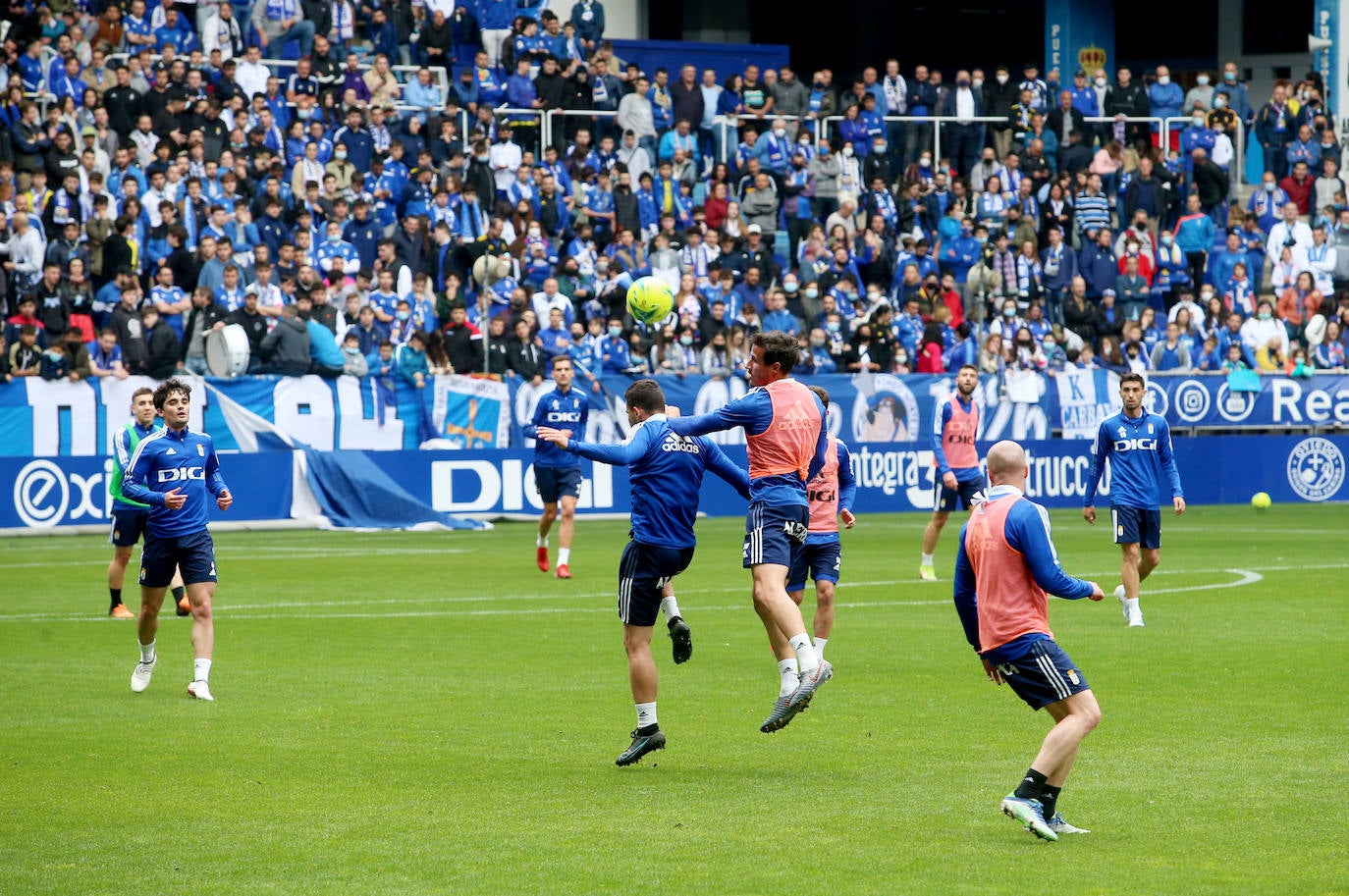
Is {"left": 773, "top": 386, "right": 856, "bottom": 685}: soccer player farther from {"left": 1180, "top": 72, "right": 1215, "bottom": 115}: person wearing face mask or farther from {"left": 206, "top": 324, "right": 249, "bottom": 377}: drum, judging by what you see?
{"left": 1180, "top": 72, "right": 1215, "bottom": 115}: person wearing face mask

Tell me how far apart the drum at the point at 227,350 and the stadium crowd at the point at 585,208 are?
0.54ft

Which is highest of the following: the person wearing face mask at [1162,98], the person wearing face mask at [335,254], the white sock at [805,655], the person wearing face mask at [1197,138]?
the person wearing face mask at [1162,98]

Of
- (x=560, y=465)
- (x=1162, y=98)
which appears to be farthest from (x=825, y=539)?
(x=1162, y=98)

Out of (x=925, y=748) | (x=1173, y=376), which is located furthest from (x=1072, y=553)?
(x=925, y=748)

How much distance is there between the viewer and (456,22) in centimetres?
3625

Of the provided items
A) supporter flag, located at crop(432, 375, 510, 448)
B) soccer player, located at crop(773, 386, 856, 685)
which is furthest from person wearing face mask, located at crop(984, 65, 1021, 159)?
soccer player, located at crop(773, 386, 856, 685)

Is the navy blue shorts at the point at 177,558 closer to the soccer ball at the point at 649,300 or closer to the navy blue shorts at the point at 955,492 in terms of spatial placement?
the soccer ball at the point at 649,300

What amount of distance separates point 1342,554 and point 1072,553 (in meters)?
3.28

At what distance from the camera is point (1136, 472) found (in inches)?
684

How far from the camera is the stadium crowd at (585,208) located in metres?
28.8

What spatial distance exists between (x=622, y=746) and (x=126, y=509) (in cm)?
807

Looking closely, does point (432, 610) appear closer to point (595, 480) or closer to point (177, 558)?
point (177, 558)

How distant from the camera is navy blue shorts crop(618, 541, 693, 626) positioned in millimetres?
10367

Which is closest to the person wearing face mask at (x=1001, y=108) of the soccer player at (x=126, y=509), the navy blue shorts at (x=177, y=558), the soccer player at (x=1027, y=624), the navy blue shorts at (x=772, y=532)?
the soccer player at (x=126, y=509)
